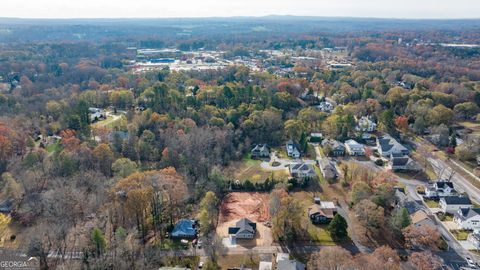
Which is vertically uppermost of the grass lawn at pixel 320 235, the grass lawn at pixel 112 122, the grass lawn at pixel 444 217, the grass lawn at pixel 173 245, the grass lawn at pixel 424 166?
the grass lawn at pixel 112 122

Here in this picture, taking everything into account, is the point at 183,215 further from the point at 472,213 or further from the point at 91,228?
the point at 472,213

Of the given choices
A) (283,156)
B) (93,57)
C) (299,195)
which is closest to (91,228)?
(299,195)

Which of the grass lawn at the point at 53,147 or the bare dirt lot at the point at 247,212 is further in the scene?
the grass lawn at the point at 53,147

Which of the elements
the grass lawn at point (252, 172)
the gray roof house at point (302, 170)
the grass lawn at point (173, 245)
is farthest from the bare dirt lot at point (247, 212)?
the gray roof house at point (302, 170)

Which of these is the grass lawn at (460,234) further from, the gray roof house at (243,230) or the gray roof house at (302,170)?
the gray roof house at (243,230)

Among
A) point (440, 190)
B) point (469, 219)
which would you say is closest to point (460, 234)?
point (469, 219)

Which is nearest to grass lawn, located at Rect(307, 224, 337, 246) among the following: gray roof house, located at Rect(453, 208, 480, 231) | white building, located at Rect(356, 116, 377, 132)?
gray roof house, located at Rect(453, 208, 480, 231)

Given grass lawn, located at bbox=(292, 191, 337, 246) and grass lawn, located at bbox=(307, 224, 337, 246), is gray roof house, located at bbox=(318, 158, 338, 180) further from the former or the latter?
grass lawn, located at bbox=(307, 224, 337, 246)
